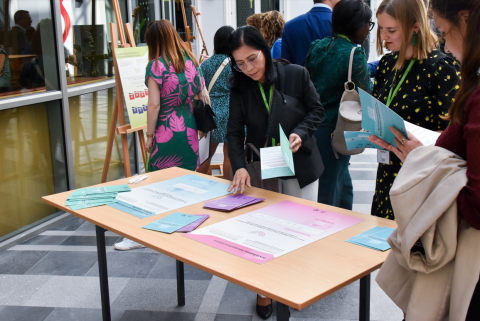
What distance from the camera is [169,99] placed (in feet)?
10.1

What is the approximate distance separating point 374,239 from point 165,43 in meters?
2.08

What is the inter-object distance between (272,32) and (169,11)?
2299mm

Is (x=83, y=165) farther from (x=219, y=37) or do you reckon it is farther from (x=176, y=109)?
(x=219, y=37)

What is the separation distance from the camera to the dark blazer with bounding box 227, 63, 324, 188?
2.10 meters

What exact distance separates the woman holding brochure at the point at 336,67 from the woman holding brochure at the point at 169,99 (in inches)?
36.0

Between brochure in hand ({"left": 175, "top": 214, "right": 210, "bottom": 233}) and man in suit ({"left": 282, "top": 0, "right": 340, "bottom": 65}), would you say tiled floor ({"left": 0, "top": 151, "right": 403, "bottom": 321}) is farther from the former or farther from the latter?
man in suit ({"left": 282, "top": 0, "right": 340, "bottom": 65})

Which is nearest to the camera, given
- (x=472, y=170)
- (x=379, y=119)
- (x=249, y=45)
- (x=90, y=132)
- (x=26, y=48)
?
(x=472, y=170)

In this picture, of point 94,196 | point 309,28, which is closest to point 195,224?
point 94,196

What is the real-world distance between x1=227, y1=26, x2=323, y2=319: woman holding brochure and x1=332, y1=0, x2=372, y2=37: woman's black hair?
1.85 feet

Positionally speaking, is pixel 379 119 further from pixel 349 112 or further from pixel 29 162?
pixel 29 162

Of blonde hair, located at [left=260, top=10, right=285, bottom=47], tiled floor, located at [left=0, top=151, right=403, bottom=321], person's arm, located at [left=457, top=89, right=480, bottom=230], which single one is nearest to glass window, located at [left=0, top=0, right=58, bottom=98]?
tiled floor, located at [left=0, top=151, right=403, bottom=321]

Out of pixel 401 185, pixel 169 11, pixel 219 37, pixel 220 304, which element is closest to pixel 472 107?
pixel 401 185

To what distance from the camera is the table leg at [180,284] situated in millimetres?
2371

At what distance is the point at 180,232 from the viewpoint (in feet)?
5.26
